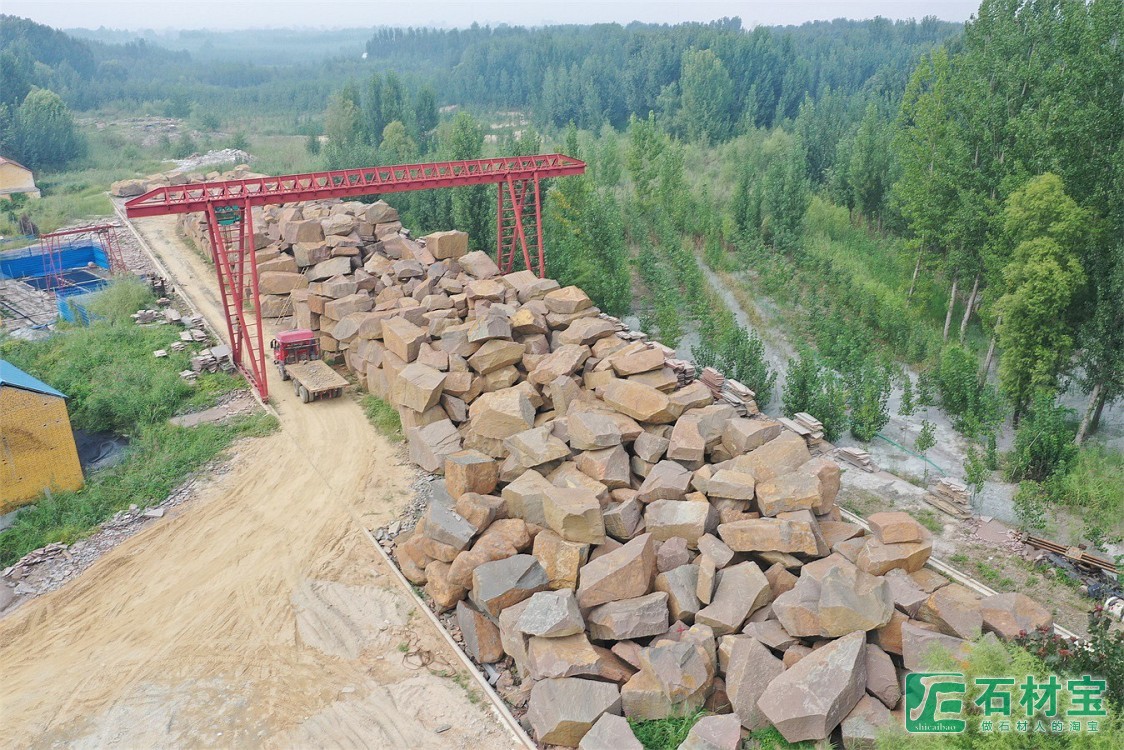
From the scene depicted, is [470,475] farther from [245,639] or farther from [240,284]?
[240,284]

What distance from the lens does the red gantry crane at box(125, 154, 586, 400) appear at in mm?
16828

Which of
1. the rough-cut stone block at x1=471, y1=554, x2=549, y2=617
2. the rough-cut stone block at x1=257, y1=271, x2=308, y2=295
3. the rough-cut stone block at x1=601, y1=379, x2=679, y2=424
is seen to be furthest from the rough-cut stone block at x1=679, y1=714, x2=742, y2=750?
the rough-cut stone block at x1=257, y1=271, x2=308, y2=295

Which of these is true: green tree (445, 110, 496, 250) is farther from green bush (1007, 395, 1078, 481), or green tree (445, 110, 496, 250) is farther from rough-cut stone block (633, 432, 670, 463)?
green bush (1007, 395, 1078, 481)

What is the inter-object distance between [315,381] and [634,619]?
35.2ft

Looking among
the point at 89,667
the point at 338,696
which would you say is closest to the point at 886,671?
the point at 338,696

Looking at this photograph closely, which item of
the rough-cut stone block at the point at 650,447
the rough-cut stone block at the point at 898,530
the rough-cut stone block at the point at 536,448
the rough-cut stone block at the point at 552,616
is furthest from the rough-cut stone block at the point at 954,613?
the rough-cut stone block at the point at 536,448

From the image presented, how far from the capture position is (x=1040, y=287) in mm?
Answer: 15055

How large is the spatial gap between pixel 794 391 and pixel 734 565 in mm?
6947

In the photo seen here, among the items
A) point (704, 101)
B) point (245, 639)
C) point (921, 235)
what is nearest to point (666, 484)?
point (245, 639)

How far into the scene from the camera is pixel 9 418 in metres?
13.6

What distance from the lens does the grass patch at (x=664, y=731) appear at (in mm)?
8648

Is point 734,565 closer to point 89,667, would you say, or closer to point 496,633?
point 496,633

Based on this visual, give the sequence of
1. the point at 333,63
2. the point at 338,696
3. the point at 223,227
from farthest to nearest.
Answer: the point at 333,63 → the point at 223,227 → the point at 338,696

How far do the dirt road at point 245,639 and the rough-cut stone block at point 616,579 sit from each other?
6.25 ft
